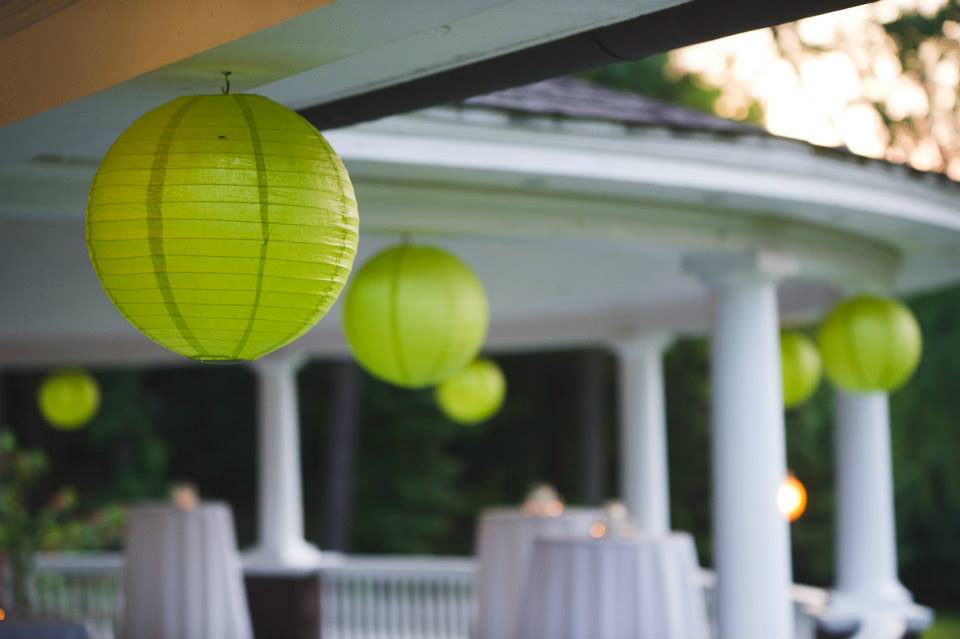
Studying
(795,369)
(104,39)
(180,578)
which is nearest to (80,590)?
(180,578)

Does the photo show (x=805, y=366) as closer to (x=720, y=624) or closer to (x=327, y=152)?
(x=720, y=624)

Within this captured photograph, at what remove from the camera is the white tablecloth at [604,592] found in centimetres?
750

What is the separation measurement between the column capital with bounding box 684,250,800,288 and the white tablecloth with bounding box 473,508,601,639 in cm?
249

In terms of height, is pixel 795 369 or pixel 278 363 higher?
pixel 278 363

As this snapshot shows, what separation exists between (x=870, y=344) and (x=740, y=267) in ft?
3.42

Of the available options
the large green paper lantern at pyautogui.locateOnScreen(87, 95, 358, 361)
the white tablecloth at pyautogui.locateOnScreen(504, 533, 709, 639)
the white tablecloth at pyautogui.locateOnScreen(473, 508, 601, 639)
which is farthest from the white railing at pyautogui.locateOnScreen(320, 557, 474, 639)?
the large green paper lantern at pyautogui.locateOnScreen(87, 95, 358, 361)

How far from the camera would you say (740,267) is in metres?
9.41

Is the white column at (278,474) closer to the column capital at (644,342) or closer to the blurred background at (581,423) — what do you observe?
the column capital at (644,342)

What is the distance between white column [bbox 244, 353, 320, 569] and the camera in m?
15.3

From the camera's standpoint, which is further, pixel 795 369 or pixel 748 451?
pixel 795 369

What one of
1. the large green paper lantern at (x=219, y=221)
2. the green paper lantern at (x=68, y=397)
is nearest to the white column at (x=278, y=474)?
the green paper lantern at (x=68, y=397)

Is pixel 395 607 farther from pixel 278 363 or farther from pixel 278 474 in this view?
pixel 278 363

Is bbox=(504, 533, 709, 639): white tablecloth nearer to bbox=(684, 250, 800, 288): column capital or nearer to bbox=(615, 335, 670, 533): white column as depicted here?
bbox=(684, 250, 800, 288): column capital

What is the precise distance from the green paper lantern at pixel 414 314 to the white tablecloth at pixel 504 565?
396 cm
